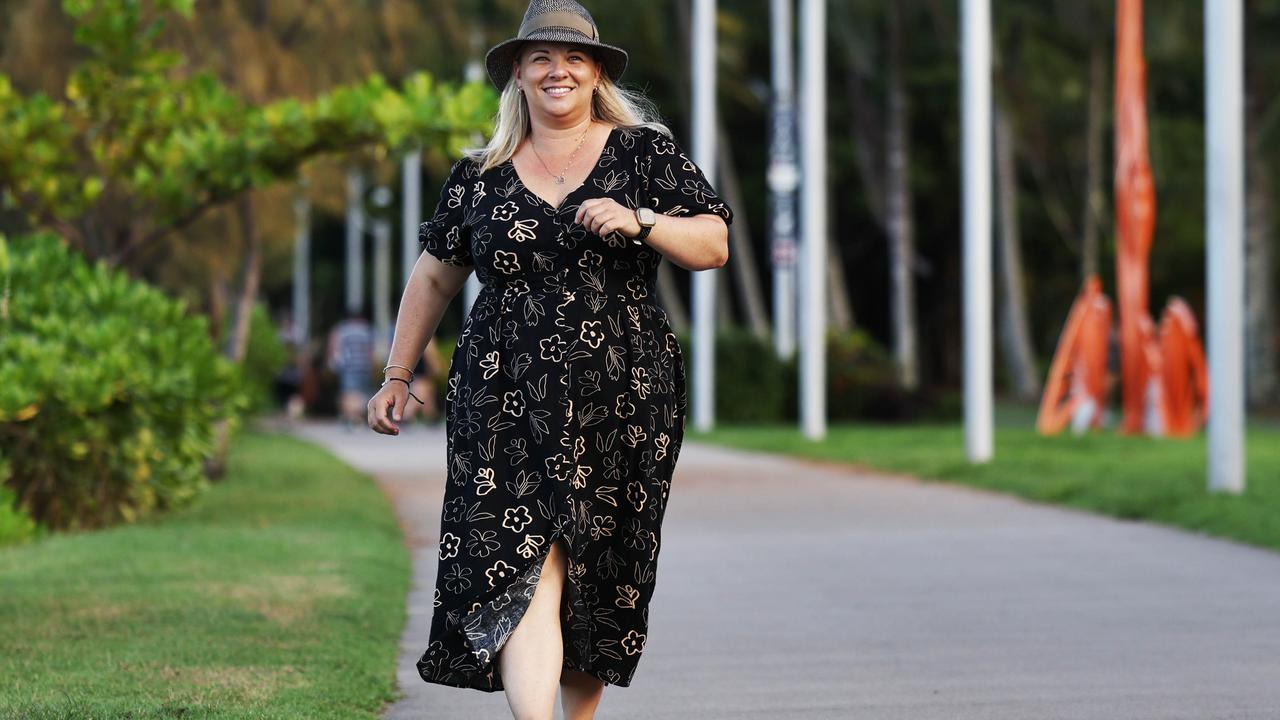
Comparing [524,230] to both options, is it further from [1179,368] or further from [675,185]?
[1179,368]

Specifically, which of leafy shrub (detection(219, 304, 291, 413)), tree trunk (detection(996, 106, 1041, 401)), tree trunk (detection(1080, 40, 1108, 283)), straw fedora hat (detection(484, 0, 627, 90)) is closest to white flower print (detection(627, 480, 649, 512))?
straw fedora hat (detection(484, 0, 627, 90))

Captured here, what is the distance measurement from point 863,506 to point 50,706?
27.8ft

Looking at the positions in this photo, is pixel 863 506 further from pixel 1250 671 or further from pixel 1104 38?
pixel 1104 38

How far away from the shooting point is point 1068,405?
21.6 meters

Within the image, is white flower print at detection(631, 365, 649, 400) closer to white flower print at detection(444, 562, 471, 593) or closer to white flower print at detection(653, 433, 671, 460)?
white flower print at detection(653, 433, 671, 460)

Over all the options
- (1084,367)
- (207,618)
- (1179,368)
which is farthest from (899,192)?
(207,618)

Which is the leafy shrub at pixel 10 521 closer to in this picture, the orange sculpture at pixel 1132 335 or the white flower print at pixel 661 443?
the white flower print at pixel 661 443

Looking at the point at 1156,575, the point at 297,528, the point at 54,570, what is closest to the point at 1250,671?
the point at 1156,575

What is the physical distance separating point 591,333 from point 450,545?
0.58 metres

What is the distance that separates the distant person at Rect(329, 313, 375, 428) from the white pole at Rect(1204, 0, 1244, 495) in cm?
1682

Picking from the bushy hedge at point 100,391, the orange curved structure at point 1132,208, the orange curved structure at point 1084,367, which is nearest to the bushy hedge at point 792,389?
the orange curved structure at point 1084,367

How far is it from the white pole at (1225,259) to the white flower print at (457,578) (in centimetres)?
876

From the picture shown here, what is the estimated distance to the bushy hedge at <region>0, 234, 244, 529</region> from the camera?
36.2 ft

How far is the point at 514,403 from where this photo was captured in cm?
500
